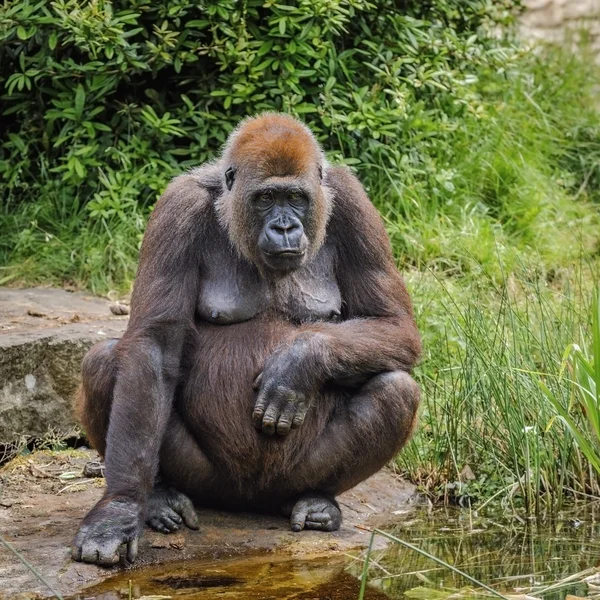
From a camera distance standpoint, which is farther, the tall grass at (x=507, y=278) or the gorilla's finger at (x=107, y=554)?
the tall grass at (x=507, y=278)

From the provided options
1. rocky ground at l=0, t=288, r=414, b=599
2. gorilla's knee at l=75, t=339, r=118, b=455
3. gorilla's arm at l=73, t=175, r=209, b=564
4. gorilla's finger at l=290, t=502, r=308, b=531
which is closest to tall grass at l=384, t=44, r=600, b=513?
rocky ground at l=0, t=288, r=414, b=599

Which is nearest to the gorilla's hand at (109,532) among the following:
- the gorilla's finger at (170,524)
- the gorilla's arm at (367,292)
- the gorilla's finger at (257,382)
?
the gorilla's finger at (170,524)

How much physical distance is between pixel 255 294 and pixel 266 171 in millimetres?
534

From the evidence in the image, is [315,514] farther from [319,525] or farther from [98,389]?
[98,389]

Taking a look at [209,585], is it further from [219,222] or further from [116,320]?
[116,320]

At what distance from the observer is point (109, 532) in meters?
4.41

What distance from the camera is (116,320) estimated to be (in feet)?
22.7

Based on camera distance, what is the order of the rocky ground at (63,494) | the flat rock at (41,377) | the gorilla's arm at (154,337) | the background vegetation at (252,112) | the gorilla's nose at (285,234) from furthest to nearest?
the background vegetation at (252,112) < the flat rock at (41,377) < the gorilla's nose at (285,234) < the gorilla's arm at (154,337) < the rocky ground at (63,494)

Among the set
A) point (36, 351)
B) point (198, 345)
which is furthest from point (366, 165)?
point (198, 345)

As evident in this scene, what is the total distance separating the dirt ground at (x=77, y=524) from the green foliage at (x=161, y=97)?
2.55 m

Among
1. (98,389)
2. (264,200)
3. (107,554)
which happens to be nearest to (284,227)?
(264,200)

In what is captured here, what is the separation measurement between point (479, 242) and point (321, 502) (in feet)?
11.5

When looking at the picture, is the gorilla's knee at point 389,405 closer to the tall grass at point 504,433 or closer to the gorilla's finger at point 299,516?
the gorilla's finger at point 299,516

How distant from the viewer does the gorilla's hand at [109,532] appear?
171 inches
